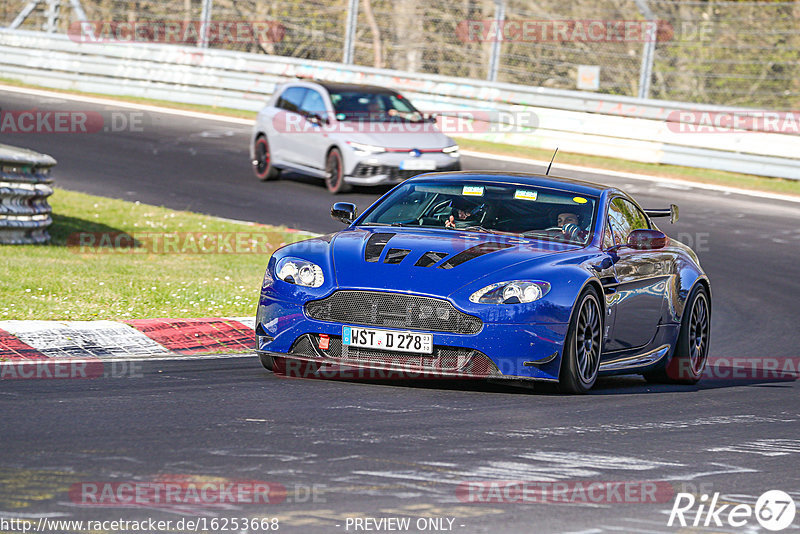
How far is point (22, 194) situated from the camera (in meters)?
13.6

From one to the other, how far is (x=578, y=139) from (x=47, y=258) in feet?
44.6

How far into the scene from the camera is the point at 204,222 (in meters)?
16.8

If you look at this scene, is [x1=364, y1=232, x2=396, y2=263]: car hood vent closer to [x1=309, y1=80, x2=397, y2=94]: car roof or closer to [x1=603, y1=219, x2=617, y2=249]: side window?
[x1=603, y1=219, x2=617, y2=249]: side window

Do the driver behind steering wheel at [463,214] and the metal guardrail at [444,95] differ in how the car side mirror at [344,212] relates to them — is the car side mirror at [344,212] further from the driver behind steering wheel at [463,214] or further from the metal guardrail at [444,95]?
the metal guardrail at [444,95]

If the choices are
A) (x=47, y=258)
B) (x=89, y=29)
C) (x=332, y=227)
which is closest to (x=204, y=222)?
(x=332, y=227)

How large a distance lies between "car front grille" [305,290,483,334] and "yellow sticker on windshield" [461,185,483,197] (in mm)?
1692

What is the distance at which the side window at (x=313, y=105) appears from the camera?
21156 mm

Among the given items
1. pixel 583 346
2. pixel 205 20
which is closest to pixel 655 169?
pixel 205 20

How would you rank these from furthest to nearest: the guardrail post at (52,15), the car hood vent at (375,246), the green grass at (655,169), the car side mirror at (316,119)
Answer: the guardrail post at (52,15), the green grass at (655,169), the car side mirror at (316,119), the car hood vent at (375,246)

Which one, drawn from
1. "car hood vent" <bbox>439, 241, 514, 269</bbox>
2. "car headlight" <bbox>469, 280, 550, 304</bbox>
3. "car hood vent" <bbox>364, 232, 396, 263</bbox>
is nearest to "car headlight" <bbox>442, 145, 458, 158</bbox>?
"car hood vent" <bbox>364, 232, 396, 263</bbox>

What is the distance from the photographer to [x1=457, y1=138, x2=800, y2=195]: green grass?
22.6 meters

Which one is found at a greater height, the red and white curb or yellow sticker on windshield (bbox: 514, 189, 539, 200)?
yellow sticker on windshield (bbox: 514, 189, 539, 200)

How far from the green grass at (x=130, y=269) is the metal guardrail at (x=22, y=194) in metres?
0.17

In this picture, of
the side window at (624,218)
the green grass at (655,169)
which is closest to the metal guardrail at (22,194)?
the side window at (624,218)
